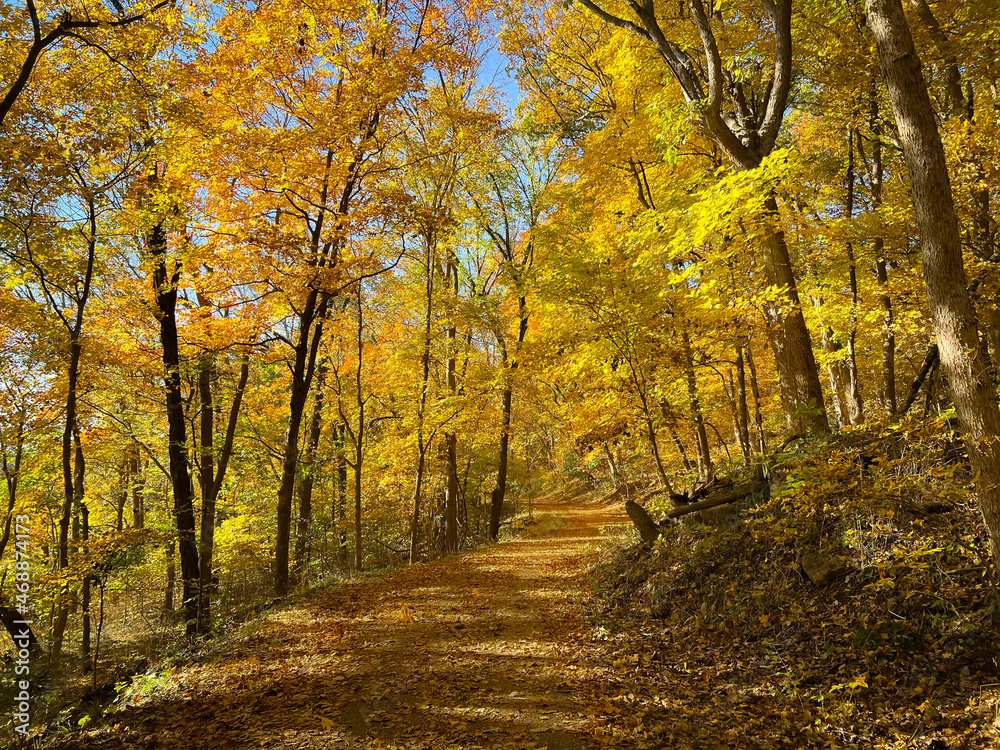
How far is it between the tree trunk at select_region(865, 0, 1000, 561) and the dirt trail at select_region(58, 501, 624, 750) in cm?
389

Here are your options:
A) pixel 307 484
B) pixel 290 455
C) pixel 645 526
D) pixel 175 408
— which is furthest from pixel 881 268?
pixel 307 484

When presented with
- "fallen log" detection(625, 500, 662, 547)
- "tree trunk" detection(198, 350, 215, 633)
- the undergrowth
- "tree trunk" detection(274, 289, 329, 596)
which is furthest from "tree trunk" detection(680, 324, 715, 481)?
"tree trunk" detection(198, 350, 215, 633)

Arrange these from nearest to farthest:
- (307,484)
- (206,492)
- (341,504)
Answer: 1. (206,492)
2. (307,484)
3. (341,504)

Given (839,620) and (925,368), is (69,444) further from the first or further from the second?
(925,368)

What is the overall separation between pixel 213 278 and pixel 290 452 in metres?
3.94

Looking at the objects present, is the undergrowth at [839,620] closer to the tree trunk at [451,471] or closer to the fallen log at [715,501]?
the fallen log at [715,501]

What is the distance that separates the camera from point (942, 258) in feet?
12.6

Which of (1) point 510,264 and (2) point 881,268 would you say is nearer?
(2) point 881,268

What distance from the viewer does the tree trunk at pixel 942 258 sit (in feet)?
12.1

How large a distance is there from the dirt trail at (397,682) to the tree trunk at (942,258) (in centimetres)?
389

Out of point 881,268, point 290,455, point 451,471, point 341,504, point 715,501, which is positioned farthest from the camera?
point 341,504

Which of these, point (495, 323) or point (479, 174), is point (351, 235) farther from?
point (479, 174)

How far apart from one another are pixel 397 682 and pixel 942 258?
21.8 feet

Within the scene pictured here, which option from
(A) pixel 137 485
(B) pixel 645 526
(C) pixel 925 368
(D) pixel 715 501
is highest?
(C) pixel 925 368
